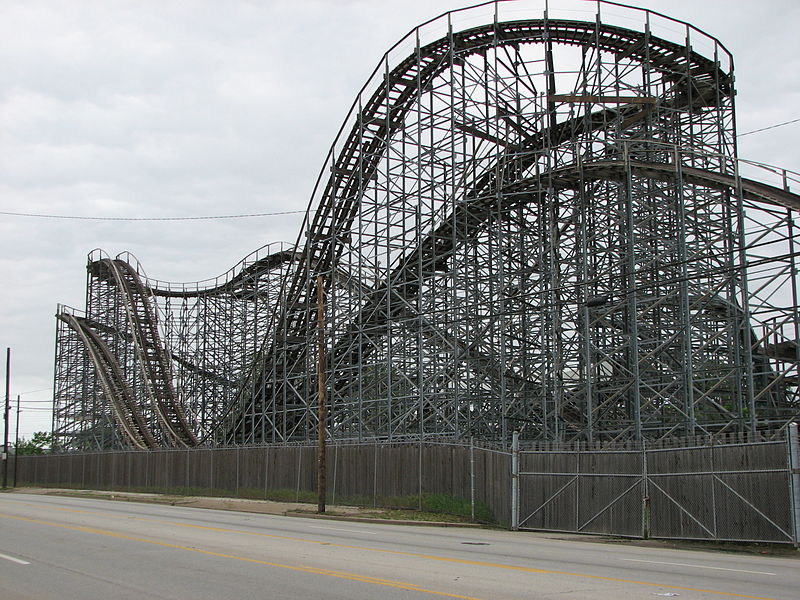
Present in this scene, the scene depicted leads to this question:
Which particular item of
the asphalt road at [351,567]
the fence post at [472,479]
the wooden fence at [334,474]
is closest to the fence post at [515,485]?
the wooden fence at [334,474]

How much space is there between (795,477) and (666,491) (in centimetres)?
293

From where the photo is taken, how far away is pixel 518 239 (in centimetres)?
2995

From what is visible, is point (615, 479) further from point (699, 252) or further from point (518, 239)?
point (518, 239)

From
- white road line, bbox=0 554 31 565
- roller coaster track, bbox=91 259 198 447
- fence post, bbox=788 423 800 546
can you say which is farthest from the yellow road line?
roller coaster track, bbox=91 259 198 447

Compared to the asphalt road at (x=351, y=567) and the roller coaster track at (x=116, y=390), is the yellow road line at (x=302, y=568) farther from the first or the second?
the roller coaster track at (x=116, y=390)

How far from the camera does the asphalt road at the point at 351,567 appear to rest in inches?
370

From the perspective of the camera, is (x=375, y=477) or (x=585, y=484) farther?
(x=375, y=477)

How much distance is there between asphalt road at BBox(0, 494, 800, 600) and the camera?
30.8 ft

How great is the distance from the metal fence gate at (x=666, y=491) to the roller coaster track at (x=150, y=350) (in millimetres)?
26723

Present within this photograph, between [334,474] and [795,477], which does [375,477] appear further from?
[795,477]

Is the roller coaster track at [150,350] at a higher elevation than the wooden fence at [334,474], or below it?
higher

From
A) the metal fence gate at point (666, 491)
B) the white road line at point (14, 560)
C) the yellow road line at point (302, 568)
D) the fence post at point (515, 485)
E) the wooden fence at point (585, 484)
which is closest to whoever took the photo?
the yellow road line at point (302, 568)

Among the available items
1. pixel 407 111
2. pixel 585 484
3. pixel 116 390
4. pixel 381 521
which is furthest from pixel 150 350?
pixel 585 484

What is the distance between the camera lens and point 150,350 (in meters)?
51.2
